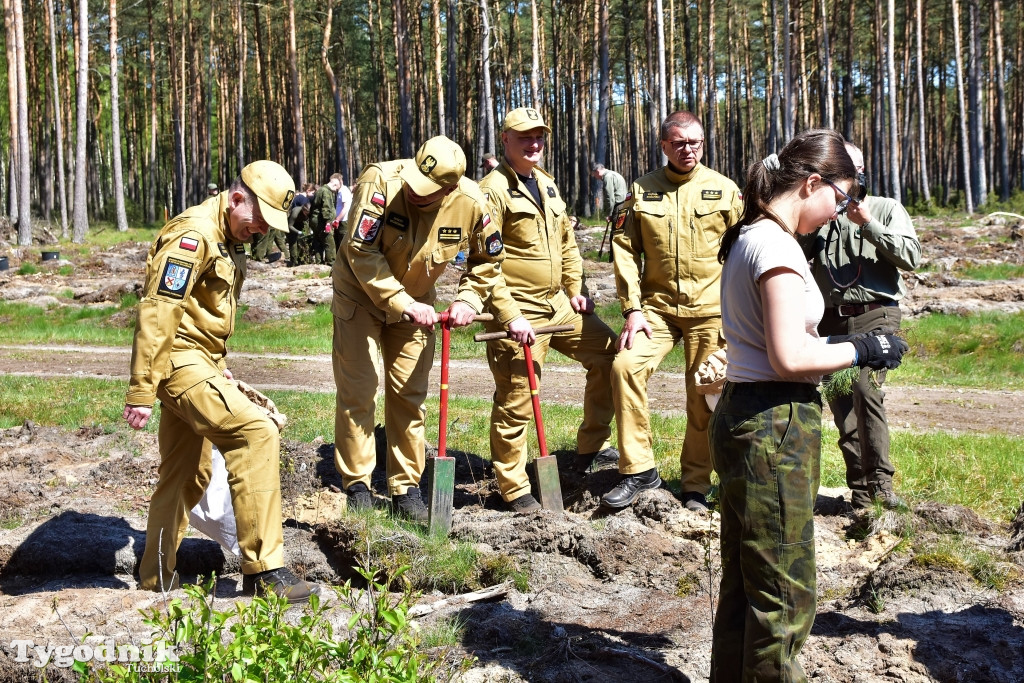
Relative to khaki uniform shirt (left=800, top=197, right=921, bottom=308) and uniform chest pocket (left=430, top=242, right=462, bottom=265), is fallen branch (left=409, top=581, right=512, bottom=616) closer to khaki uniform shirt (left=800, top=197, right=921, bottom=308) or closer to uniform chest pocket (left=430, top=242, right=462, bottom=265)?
uniform chest pocket (left=430, top=242, right=462, bottom=265)

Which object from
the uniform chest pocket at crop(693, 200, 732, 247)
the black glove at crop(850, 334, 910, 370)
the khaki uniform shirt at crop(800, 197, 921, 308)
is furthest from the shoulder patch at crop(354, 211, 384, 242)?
the black glove at crop(850, 334, 910, 370)

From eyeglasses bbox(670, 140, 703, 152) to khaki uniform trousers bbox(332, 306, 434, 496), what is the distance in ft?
5.86

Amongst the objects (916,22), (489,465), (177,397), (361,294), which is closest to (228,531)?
(177,397)

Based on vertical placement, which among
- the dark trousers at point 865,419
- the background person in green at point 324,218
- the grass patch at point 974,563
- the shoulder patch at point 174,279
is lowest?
the grass patch at point 974,563

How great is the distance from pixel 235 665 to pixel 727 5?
38.1 m

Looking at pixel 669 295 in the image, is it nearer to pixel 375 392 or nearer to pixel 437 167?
pixel 437 167

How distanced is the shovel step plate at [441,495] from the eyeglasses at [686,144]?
7.21 ft

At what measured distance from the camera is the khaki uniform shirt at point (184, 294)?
4.14m

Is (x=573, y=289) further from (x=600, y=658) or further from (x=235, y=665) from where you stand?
(x=235, y=665)

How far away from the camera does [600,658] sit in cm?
376

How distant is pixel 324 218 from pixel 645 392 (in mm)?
16179

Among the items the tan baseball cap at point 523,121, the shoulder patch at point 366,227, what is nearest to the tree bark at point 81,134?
the tan baseball cap at point 523,121

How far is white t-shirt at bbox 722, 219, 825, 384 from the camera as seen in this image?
272 centimetres

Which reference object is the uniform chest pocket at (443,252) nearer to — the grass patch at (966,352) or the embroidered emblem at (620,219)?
the embroidered emblem at (620,219)
